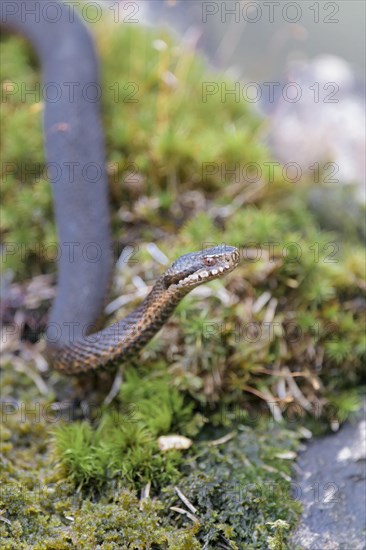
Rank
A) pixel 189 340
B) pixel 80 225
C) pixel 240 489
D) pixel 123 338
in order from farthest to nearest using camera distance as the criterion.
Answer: pixel 80 225 → pixel 189 340 → pixel 123 338 → pixel 240 489

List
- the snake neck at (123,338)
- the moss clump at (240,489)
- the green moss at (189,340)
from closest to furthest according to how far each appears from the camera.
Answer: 1. the moss clump at (240,489)
2. the green moss at (189,340)
3. the snake neck at (123,338)

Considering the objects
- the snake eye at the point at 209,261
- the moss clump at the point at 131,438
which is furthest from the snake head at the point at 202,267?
the moss clump at the point at 131,438

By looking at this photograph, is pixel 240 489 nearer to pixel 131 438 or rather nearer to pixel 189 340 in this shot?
pixel 131 438

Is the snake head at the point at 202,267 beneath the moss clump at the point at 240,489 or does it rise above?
above

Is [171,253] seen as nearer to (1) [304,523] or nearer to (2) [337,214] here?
(2) [337,214]

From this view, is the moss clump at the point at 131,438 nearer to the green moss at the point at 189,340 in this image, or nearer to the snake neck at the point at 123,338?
the green moss at the point at 189,340

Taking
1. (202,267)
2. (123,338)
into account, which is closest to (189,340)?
(123,338)

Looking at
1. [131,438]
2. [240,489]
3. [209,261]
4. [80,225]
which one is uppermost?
[209,261]
